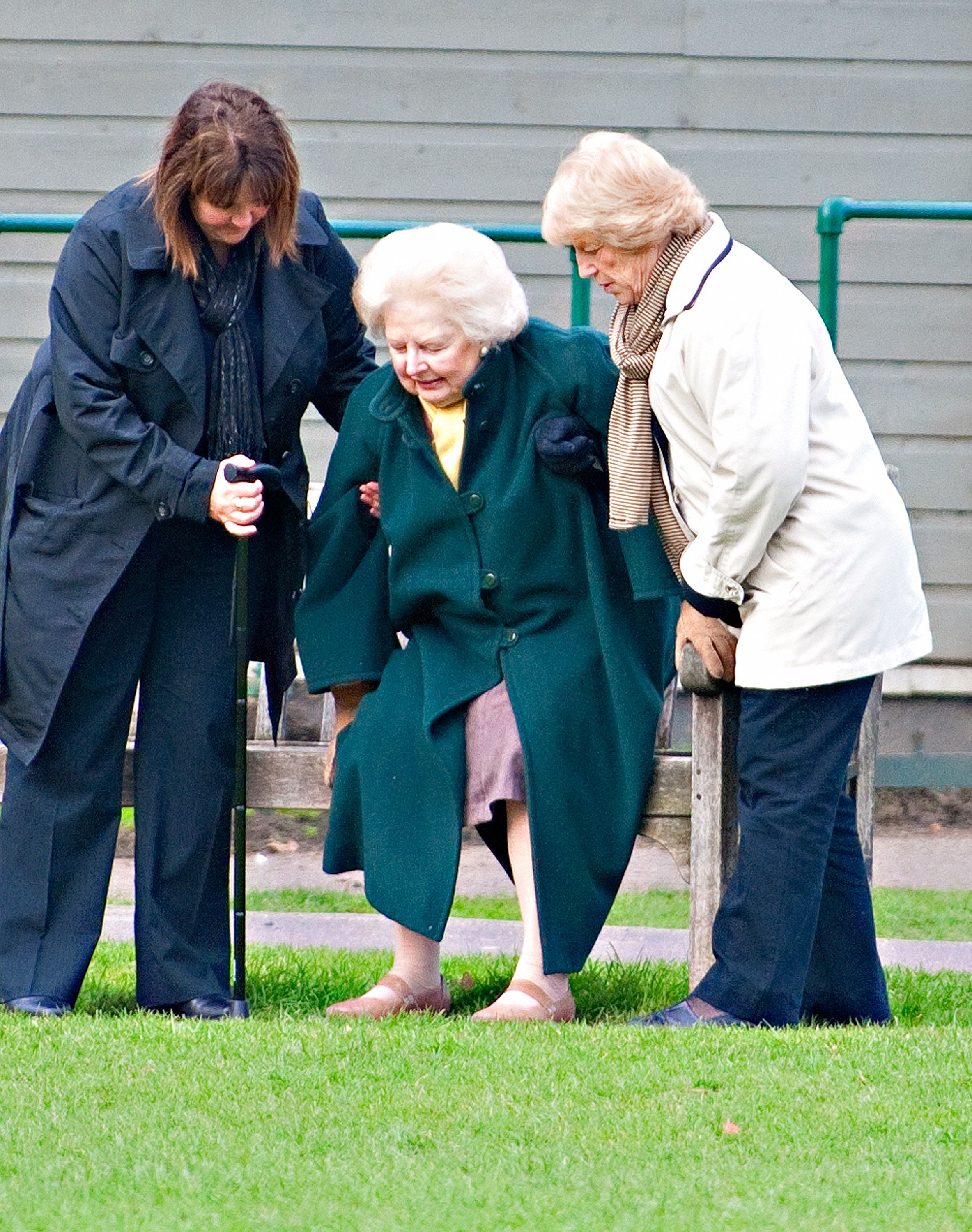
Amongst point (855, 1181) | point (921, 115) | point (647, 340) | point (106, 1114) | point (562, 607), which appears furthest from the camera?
point (921, 115)

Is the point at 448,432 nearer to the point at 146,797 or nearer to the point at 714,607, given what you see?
the point at 714,607

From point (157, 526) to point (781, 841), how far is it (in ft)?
4.54

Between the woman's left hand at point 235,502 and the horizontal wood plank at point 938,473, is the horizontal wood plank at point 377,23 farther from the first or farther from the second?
the woman's left hand at point 235,502

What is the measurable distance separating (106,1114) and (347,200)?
4124 millimetres

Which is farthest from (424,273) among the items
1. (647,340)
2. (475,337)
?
(647,340)

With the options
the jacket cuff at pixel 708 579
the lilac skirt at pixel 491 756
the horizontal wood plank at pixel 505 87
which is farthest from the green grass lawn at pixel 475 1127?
the horizontal wood plank at pixel 505 87

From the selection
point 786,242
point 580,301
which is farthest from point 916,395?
point 580,301

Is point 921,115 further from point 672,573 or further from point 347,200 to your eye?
point 672,573

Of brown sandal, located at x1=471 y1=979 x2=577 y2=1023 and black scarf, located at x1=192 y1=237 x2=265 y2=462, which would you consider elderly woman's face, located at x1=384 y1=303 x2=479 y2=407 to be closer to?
black scarf, located at x1=192 y1=237 x2=265 y2=462

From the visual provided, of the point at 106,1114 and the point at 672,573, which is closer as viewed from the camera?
the point at 106,1114

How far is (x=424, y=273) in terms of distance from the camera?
373 centimetres

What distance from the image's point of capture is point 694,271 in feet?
11.7

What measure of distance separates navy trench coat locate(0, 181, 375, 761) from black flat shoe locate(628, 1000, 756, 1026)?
1262 mm

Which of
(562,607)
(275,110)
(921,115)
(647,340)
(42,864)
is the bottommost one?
(42,864)
